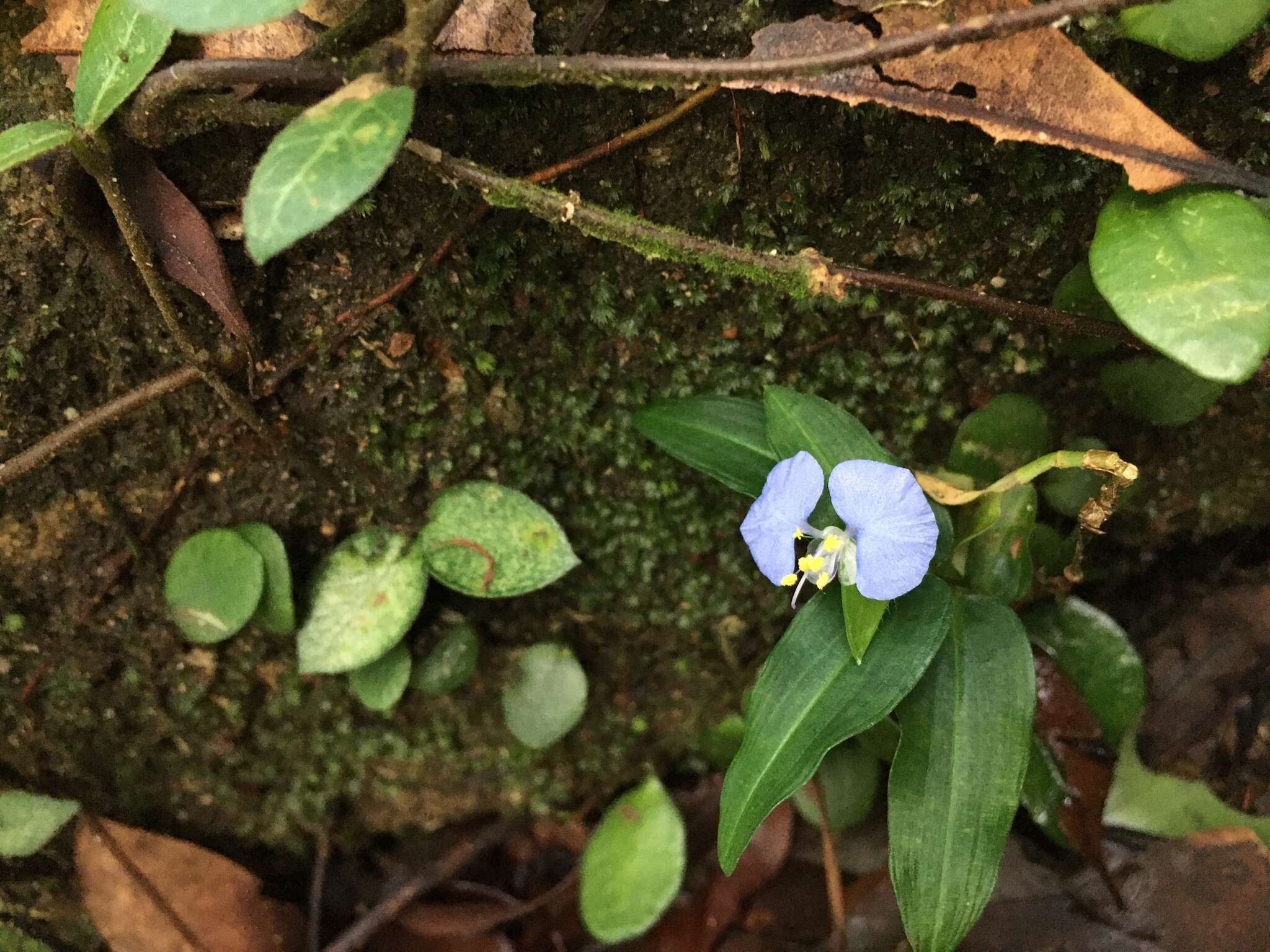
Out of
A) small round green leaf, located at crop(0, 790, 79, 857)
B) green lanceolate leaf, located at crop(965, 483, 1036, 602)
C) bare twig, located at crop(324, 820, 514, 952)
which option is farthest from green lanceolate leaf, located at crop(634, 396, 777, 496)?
small round green leaf, located at crop(0, 790, 79, 857)

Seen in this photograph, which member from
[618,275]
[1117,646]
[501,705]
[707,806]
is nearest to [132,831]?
[501,705]

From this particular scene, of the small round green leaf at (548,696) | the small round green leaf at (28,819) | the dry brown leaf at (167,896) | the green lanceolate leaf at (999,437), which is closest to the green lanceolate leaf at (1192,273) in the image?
the green lanceolate leaf at (999,437)

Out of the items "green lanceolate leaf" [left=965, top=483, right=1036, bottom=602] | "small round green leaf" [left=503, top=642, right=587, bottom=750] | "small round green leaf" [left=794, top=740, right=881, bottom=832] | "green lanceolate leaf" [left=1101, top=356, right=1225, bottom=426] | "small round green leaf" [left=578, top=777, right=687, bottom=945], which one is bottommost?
"small round green leaf" [left=578, top=777, right=687, bottom=945]

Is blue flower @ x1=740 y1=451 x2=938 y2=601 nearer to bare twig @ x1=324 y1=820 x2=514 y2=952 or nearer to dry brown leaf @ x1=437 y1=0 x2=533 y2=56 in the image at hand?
dry brown leaf @ x1=437 y1=0 x2=533 y2=56

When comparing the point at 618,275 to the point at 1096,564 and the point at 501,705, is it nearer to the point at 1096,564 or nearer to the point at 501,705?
the point at 501,705

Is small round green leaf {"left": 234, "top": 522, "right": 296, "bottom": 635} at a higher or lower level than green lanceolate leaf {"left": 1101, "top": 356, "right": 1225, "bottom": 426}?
lower

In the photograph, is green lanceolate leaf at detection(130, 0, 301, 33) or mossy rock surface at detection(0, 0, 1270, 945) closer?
green lanceolate leaf at detection(130, 0, 301, 33)

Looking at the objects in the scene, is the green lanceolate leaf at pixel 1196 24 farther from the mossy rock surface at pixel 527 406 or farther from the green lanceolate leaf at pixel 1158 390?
the green lanceolate leaf at pixel 1158 390

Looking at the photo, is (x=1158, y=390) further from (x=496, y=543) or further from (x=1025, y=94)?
(x=496, y=543)
